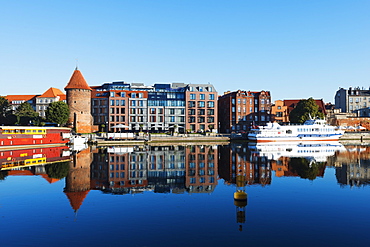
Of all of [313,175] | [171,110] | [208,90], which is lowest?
[313,175]

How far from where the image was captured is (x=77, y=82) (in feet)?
313

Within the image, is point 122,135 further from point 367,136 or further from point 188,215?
point 367,136

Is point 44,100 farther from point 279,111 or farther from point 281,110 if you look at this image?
point 281,110

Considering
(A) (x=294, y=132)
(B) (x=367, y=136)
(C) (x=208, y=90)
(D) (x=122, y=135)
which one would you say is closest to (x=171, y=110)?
(C) (x=208, y=90)

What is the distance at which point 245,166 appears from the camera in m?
41.0

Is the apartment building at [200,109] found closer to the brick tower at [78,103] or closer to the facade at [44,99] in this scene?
the brick tower at [78,103]

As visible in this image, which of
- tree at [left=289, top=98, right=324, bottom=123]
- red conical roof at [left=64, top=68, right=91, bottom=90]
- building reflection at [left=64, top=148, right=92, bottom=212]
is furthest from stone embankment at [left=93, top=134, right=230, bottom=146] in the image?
building reflection at [left=64, top=148, right=92, bottom=212]

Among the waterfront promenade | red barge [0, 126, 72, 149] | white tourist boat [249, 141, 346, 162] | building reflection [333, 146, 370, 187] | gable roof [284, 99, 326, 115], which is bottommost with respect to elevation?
white tourist boat [249, 141, 346, 162]

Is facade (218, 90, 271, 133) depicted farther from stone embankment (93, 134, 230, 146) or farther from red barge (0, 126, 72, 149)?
red barge (0, 126, 72, 149)

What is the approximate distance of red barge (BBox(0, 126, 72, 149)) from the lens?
61.8 meters

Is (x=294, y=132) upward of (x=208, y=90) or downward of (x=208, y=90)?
downward

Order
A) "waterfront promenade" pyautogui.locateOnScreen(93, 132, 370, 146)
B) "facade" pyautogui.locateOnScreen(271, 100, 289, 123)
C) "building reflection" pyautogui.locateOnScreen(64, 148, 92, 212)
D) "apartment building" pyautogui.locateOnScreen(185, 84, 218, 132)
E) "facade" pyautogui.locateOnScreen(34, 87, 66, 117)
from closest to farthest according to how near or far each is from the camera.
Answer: "building reflection" pyautogui.locateOnScreen(64, 148, 92, 212) < "waterfront promenade" pyautogui.locateOnScreen(93, 132, 370, 146) < "apartment building" pyautogui.locateOnScreen(185, 84, 218, 132) < "facade" pyautogui.locateOnScreen(271, 100, 289, 123) < "facade" pyautogui.locateOnScreen(34, 87, 66, 117)

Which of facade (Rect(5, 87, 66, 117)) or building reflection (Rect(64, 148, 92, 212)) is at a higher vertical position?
facade (Rect(5, 87, 66, 117))

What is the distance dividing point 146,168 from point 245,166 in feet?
43.0
